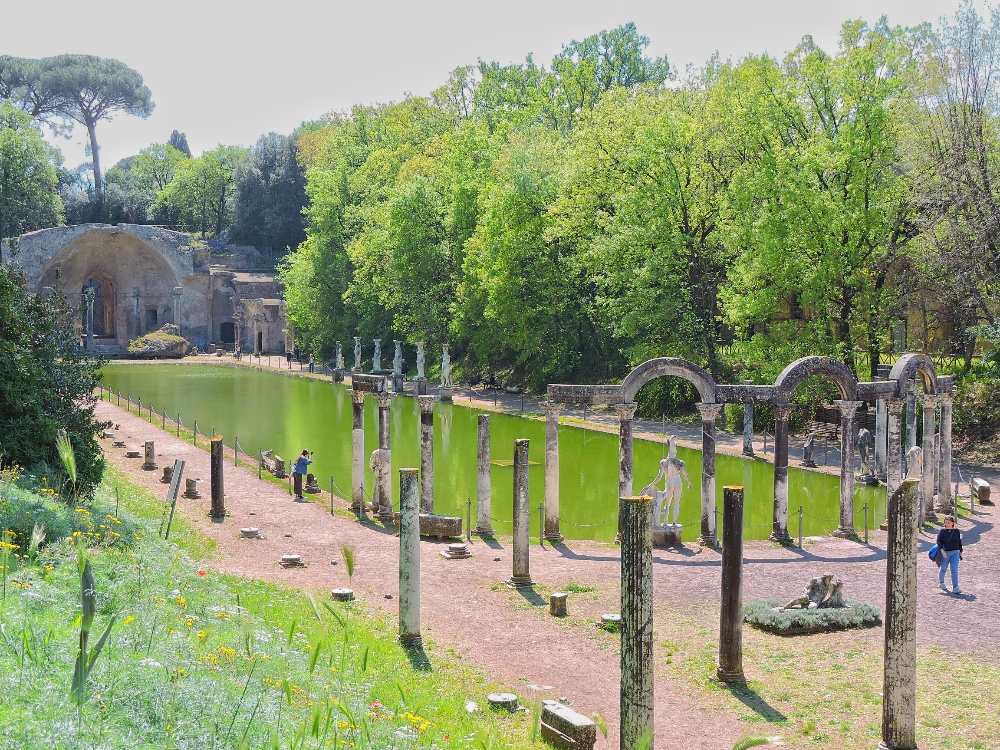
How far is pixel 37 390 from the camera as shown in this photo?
15336 millimetres

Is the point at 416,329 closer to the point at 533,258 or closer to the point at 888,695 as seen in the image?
the point at 533,258

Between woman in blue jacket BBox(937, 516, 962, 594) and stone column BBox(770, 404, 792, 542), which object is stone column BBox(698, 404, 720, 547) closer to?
stone column BBox(770, 404, 792, 542)

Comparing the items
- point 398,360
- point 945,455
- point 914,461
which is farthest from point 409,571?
point 398,360

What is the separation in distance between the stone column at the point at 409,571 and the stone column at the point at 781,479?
27.2 ft

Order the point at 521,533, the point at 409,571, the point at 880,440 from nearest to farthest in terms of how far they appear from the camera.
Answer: the point at 409,571 < the point at 521,533 < the point at 880,440

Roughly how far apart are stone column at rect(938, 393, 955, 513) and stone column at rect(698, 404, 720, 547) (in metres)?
5.08

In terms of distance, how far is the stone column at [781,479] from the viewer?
18016mm

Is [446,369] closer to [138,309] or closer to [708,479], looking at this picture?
Answer: [708,479]

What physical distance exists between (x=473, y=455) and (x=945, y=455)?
11.9m

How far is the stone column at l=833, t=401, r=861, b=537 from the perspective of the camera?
18281mm

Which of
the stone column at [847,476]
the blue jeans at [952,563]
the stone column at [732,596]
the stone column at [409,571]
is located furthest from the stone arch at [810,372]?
the stone column at [409,571]

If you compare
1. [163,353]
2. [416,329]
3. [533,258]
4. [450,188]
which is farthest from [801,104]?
Answer: [163,353]

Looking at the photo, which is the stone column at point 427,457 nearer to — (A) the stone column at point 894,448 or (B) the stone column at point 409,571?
(B) the stone column at point 409,571

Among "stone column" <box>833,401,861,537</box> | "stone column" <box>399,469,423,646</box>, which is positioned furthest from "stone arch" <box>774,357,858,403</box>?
"stone column" <box>399,469,423,646</box>
